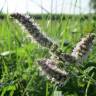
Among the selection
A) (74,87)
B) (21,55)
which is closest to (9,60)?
(21,55)

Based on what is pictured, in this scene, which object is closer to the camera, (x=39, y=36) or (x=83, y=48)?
(x=83, y=48)

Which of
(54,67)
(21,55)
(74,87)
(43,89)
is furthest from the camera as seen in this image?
(21,55)

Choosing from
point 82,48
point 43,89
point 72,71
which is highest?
point 82,48

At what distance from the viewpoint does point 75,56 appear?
140 centimetres

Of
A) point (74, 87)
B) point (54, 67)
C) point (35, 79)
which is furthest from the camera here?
point (35, 79)

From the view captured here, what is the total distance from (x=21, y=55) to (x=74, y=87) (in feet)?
2.58

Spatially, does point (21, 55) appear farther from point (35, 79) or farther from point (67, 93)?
point (67, 93)

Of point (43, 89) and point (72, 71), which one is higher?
point (72, 71)

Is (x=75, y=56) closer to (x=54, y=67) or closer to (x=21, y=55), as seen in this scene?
(x=54, y=67)

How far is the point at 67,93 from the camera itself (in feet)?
5.13

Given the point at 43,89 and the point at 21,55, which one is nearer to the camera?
the point at 43,89

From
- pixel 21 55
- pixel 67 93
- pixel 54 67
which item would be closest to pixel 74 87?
pixel 67 93

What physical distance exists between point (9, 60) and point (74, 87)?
0.92 metres

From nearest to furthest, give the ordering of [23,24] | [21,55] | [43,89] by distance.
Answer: [23,24]
[43,89]
[21,55]
